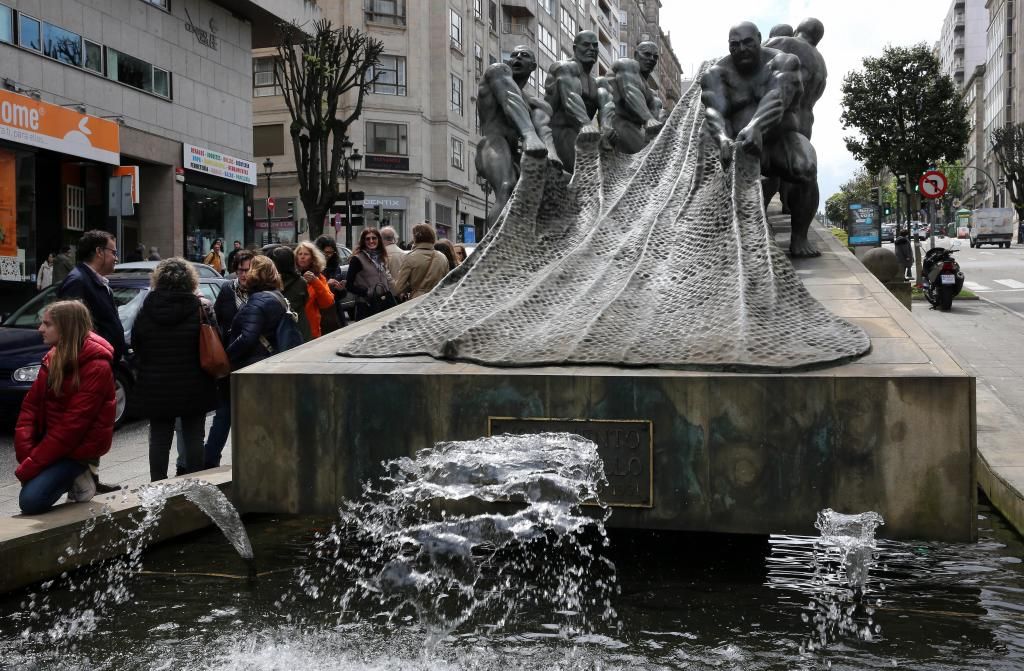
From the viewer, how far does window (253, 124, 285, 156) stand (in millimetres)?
44156

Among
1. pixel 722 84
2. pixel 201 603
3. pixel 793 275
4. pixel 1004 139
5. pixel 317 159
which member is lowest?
pixel 201 603

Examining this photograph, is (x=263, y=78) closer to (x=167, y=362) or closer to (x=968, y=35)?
(x=167, y=362)

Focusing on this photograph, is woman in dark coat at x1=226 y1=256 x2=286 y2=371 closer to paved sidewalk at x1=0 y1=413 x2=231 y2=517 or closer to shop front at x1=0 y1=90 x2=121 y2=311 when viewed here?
paved sidewalk at x1=0 y1=413 x2=231 y2=517

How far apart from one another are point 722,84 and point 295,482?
4.27 metres

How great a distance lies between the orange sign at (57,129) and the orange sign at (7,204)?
59 centimetres

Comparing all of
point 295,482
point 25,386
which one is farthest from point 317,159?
point 295,482

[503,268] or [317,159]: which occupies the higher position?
[317,159]

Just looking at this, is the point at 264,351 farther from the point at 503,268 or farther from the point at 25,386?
the point at 25,386

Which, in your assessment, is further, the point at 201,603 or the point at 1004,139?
the point at 1004,139

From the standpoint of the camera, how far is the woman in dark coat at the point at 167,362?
5.90m

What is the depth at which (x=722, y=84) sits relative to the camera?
740 cm

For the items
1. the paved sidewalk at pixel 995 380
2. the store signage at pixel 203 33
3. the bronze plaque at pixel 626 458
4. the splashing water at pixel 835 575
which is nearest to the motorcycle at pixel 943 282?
the paved sidewalk at pixel 995 380

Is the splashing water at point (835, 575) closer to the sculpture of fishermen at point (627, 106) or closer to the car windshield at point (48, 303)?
the sculpture of fishermen at point (627, 106)

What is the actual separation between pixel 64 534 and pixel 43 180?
18.8m
